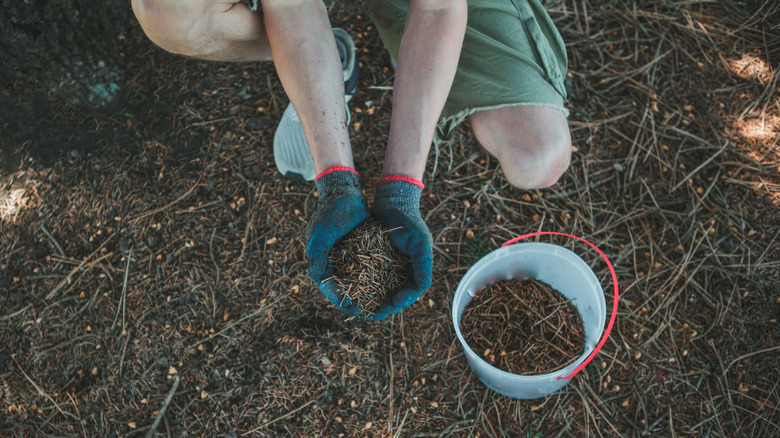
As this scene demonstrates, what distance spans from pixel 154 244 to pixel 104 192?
1.02ft

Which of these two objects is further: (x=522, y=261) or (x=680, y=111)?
(x=680, y=111)

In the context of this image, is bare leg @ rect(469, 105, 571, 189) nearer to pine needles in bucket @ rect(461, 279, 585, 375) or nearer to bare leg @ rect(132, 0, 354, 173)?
pine needles in bucket @ rect(461, 279, 585, 375)

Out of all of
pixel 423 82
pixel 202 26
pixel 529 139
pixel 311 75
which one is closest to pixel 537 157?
pixel 529 139

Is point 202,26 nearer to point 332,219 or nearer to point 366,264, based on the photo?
point 332,219

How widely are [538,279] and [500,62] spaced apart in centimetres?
79

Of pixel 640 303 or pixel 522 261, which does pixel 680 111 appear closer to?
pixel 640 303

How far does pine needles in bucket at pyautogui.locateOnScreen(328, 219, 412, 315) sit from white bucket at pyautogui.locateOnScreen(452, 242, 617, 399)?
0.96 ft

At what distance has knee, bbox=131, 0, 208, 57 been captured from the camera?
123cm

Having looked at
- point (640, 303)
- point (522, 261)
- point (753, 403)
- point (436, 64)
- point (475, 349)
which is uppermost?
point (436, 64)

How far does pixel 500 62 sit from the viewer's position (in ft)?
4.89

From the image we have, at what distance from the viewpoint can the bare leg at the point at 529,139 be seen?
148 centimetres

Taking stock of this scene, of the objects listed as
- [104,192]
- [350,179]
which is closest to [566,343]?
[350,179]

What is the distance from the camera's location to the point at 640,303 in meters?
1.76

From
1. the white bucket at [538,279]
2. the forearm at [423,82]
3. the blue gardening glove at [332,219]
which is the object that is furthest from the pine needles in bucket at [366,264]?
the white bucket at [538,279]
